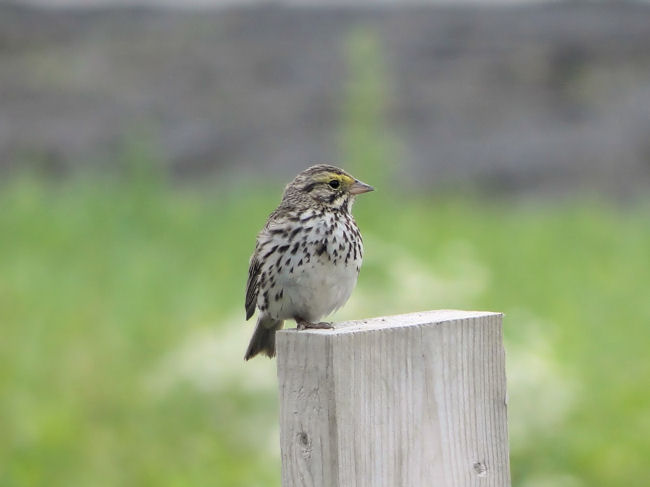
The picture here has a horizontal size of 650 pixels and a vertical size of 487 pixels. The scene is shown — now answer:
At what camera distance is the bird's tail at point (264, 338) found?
346cm

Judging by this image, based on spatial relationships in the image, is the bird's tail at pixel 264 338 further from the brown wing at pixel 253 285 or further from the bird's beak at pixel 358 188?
the bird's beak at pixel 358 188

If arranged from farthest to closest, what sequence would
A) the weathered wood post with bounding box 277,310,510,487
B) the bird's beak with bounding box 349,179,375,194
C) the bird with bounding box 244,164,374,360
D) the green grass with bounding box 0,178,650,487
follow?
the green grass with bounding box 0,178,650,487, the bird's beak with bounding box 349,179,375,194, the bird with bounding box 244,164,374,360, the weathered wood post with bounding box 277,310,510,487

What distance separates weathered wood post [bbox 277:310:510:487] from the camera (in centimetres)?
217

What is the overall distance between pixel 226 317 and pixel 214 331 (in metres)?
0.52

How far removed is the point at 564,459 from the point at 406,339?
10.5 ft

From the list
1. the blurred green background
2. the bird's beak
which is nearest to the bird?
the bird's beak

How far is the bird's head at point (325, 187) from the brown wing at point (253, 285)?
8.3 inches

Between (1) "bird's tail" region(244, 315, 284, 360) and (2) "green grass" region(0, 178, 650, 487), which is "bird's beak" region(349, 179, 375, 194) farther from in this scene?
(2) "green grass" region(0, 178, 650, 487)

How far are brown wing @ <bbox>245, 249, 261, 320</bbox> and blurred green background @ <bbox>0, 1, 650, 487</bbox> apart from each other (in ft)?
Result: 5.43

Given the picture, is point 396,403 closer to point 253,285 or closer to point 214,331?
point 253,285

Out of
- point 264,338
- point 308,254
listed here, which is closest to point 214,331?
point 264,338

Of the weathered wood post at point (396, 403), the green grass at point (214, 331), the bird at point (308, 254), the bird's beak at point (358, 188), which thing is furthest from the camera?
the green grass at point (214, 331)

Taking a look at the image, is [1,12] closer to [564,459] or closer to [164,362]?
[164,362]

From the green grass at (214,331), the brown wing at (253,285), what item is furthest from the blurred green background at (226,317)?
the brown wing at (253,285)
